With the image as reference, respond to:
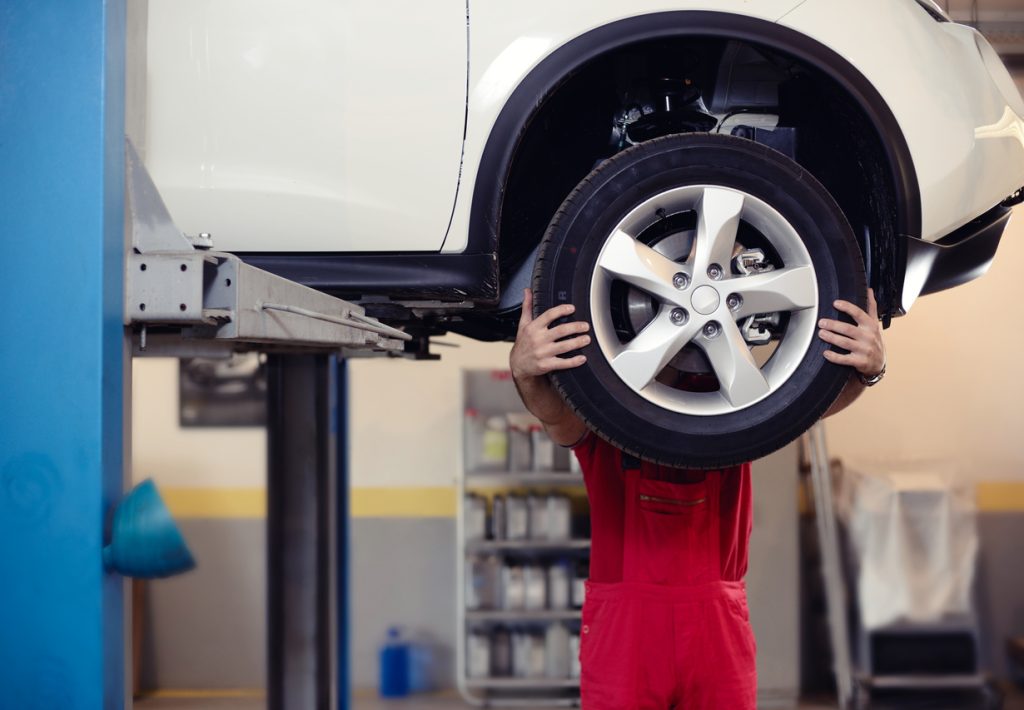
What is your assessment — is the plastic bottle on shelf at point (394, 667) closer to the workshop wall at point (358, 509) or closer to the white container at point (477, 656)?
the workshop wall at point (358, 509)

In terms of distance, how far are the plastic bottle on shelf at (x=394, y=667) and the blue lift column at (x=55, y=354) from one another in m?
4.45

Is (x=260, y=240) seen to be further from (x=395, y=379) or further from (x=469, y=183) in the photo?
(x=395, y=379)

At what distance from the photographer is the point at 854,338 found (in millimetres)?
1564

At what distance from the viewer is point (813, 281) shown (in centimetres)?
157

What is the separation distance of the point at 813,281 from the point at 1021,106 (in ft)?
2.01

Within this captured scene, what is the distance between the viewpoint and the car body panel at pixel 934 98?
167 cm

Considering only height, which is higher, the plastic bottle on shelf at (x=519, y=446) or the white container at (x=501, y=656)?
the plastic bottle on shelf at (x=519, y=446)

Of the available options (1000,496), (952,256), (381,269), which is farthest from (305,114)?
(1000,496)

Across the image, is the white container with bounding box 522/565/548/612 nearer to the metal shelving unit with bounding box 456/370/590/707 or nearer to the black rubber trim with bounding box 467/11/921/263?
the metal shelving unit with bounding box 456/370/590/707

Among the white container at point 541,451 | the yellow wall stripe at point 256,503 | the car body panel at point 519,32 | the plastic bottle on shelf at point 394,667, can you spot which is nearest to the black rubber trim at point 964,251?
the car body panel at point 519,32

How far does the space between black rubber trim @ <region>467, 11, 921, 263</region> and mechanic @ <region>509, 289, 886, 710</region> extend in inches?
15.7

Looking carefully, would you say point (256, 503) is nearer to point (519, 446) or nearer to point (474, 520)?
point (474, 520)

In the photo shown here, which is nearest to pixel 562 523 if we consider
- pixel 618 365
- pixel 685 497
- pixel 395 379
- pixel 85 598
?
pixel 395 379

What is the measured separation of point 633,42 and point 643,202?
0.29 metres
